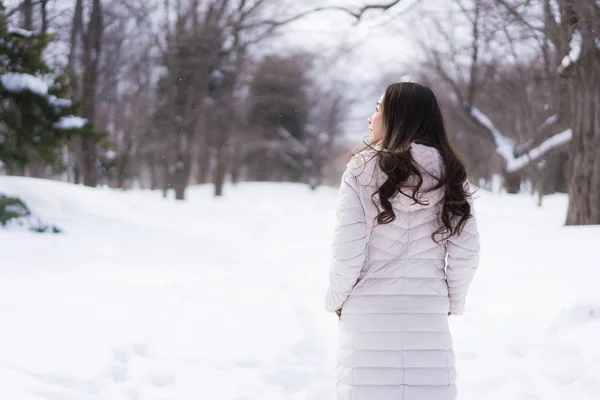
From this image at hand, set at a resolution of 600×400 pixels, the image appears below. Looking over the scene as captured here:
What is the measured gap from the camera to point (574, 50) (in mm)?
9648

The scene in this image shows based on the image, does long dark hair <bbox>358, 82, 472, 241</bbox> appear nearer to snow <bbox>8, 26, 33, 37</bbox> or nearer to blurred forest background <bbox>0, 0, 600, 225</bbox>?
blurred forest background <bbox>0, 0, 600, 225</bbox>

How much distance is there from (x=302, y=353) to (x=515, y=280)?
3.09m

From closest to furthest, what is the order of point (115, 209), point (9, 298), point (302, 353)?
point (302, 353), point (9, 298), point (115, 209)

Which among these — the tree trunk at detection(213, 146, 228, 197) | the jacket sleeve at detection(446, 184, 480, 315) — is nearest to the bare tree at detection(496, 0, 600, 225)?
the jacket sleeve at detection(446, 184, 480, 315)

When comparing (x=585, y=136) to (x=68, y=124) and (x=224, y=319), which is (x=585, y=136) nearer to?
(x=224, y=319)

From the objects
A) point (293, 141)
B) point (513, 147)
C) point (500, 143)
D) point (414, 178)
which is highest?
point (293, 141)

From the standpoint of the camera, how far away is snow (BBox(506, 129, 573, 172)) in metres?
18.1

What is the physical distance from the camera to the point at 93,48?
21078mm

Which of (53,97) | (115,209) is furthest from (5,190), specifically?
(115,209)

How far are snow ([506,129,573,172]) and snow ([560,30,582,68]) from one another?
8.05 metres

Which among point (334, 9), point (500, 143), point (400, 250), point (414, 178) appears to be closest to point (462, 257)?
point (400, 250)

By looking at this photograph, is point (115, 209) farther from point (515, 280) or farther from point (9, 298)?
point (515, 280)

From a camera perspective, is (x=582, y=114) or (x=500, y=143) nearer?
(x=582, y=114)

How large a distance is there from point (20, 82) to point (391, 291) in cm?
945
